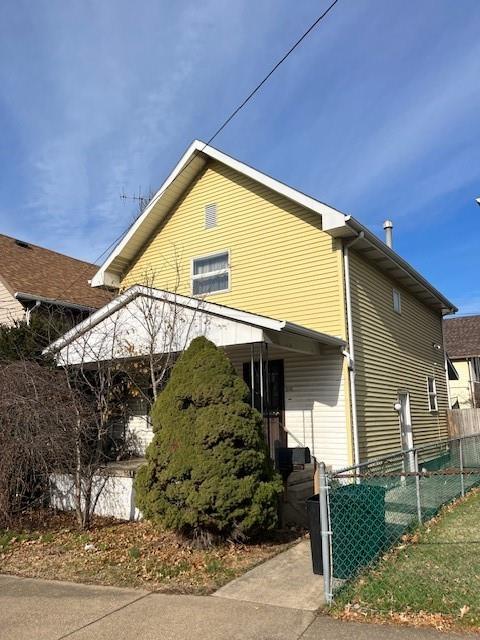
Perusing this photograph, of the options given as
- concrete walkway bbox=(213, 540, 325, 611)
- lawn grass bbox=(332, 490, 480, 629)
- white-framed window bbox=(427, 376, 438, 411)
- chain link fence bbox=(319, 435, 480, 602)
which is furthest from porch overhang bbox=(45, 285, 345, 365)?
white-framed window bbox=(427, 376, 438, 411)

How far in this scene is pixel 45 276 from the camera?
654 inches

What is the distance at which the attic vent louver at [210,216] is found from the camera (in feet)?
43.9

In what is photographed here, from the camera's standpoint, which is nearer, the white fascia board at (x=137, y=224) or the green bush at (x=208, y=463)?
the green bush at (x=208, y=463)

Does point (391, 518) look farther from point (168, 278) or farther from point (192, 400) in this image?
point (168, 278)

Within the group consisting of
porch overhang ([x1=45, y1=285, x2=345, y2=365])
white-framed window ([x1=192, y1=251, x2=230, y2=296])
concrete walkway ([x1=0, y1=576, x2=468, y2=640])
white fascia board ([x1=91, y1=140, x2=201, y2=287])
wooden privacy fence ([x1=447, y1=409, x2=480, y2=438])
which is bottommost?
concrete walkway ([x1=0, y1=576, x2=468, y2=640])

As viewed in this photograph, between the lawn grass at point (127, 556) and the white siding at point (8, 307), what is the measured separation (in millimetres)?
7348

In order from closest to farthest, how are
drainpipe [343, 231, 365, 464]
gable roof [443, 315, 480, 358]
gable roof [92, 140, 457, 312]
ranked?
1. drainpipe [343, 231, 365, 464]
2. gable roof [92, 140, 457, 312]
3. gable roof [443, 315, 480, 358]

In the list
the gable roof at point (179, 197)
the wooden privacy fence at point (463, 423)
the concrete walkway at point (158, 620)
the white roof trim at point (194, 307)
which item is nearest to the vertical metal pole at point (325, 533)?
the concrete walkway at point (158, 620)

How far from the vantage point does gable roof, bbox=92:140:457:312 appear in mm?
11016

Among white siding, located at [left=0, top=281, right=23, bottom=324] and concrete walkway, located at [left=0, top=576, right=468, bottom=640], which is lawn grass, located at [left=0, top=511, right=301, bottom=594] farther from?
white siding, located at [left=0, top=281, right=23, bottom=324]

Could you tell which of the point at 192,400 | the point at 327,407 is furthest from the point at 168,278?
the point at 192,400

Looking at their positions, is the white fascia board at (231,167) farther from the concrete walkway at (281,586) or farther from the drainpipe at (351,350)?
the concrete walkway at (281,586)

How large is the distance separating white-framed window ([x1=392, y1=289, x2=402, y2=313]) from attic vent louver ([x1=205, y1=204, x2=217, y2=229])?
16.5 ft

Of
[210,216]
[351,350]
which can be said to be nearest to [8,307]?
[210,216]
